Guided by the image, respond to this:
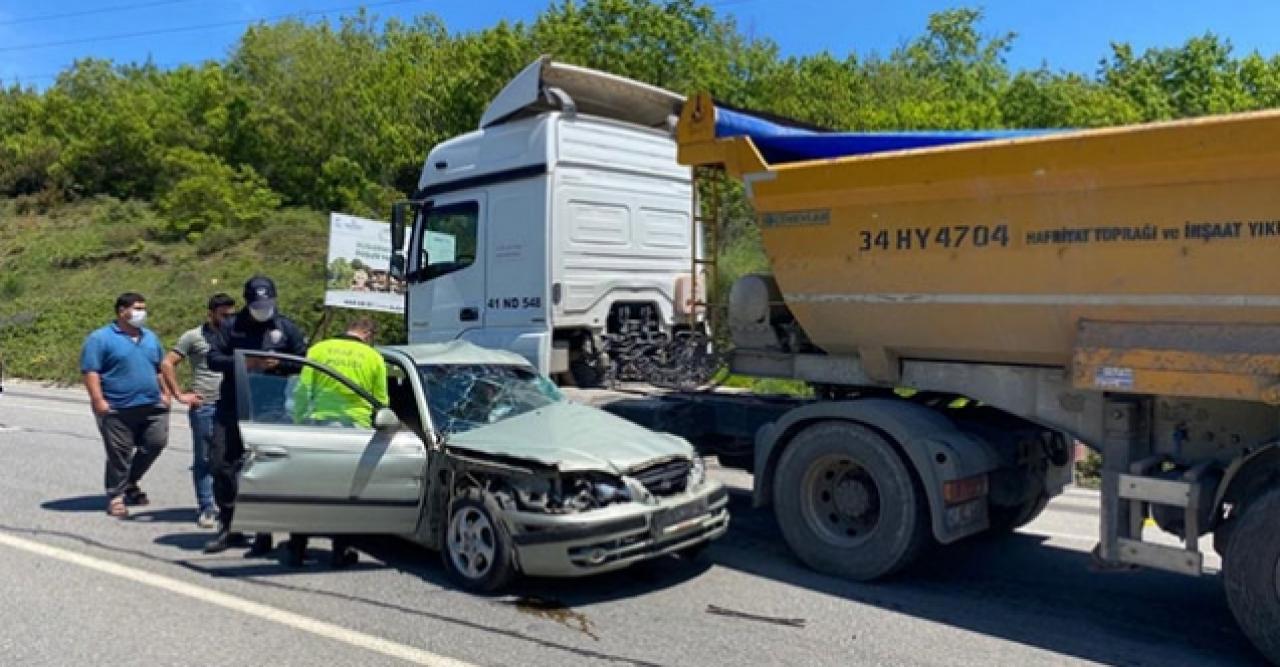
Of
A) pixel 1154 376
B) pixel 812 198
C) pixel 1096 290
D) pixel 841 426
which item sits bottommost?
pixel 841 426

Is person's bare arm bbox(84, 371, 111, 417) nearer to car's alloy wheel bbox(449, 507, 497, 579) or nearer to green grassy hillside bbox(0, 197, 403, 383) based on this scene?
car's alloy wheel bbox(449, 507, 497, 579)

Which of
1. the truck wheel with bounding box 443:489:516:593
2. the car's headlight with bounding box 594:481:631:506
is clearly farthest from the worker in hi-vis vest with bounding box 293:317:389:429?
the car's headlight with bounding box 594:481:631:506

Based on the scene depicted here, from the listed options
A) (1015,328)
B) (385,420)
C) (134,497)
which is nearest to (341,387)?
(385,420)

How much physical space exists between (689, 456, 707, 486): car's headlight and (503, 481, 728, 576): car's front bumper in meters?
0.37

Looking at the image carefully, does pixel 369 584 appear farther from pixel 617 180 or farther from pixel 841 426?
pixel 617 180

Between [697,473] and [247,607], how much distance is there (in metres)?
2.52

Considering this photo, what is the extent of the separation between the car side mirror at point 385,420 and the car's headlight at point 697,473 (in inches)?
67.2

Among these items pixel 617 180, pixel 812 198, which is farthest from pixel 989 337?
pixel 617 180

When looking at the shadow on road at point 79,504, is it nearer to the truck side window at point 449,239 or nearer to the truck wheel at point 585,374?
the truck side window at point 449,239

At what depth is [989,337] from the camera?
523cm

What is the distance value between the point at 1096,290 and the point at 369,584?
409 cm

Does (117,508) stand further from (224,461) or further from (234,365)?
(234,365)

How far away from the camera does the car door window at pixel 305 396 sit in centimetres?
570

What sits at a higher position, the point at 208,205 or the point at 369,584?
the point at 208,205
